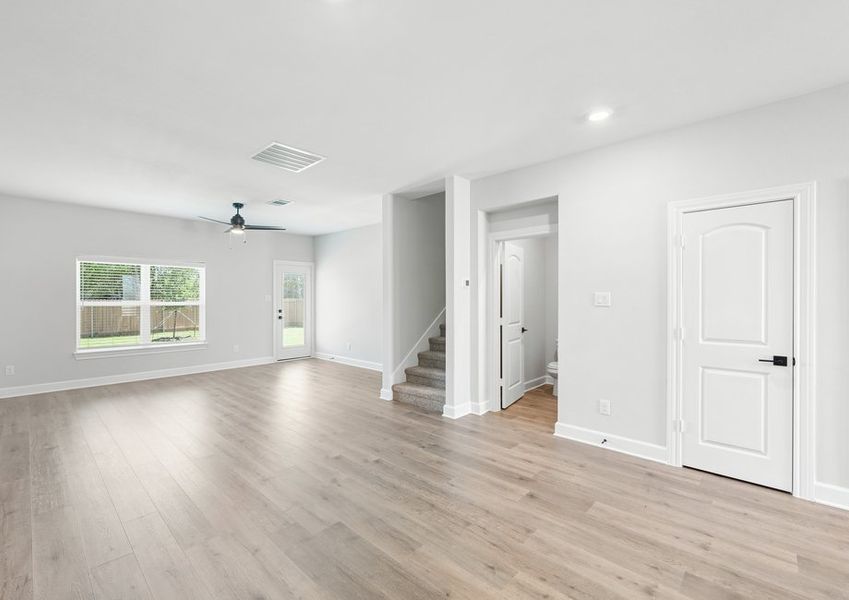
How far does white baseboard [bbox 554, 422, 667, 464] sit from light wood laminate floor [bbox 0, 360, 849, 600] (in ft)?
0.38

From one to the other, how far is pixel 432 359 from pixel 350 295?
3.05 m

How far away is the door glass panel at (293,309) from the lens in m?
8.35

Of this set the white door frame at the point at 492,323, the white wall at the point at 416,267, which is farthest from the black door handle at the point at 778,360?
the white wall at the point at 416,267

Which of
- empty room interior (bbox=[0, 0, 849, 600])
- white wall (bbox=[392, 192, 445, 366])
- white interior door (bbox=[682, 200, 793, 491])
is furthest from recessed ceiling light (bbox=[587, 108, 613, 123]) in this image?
white wall (bbox=[392, 192, 445, 366])

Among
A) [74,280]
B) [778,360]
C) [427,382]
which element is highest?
[74,280]

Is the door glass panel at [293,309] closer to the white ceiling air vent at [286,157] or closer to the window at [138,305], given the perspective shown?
the window at [138,305]

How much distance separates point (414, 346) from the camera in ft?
18.5

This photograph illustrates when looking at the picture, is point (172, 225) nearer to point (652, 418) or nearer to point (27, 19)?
point (27, 19)

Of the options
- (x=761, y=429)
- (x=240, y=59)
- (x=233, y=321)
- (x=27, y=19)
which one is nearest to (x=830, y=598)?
(x=761, y=429)

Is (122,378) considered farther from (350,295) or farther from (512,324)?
(512,324)

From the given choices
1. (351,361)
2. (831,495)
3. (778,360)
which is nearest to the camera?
(831,495)

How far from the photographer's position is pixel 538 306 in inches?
229

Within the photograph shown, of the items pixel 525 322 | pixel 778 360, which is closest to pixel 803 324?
pixel 778 360

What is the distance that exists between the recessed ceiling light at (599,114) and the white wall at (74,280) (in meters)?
6.71
